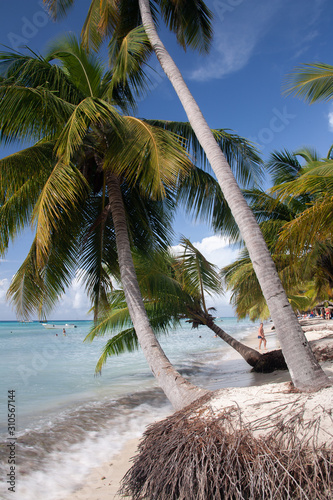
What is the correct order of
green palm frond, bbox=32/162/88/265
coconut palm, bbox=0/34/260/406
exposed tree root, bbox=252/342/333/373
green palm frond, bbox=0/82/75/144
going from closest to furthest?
green palm frond, bbox=32/162/88/265
coconut palm, bbox=0/34/260/406
green palm frond, bbox=0/82/75/144
exposed tree root, bbox=252/342/333/373

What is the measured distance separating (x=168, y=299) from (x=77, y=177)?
5048mm

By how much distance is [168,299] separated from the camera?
29.7 ft

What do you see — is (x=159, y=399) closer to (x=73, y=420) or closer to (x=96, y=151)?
(x=73, y=420)

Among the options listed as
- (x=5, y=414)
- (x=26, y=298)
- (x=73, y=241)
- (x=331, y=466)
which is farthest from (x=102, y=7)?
(x=5, y=414)

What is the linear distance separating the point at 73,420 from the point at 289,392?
5.40 m

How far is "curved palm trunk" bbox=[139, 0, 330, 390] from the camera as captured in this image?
10.00ft

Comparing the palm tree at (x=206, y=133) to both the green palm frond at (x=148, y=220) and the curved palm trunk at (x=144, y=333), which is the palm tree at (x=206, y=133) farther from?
the green palm frond at (x=148, y=220)

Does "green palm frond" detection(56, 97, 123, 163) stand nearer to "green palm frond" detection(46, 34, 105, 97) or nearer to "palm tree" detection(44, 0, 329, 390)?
"palm tree" detection(44, 0, 329, 390)

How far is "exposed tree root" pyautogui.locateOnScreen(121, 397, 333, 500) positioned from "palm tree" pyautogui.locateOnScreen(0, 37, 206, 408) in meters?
0.91

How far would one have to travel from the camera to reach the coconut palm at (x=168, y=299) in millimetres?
8312

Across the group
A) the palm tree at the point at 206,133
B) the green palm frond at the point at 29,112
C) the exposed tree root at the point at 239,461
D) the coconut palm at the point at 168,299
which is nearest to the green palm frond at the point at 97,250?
the coconut palm at the point at 168,299

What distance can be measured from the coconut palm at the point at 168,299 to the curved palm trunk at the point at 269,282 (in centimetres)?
414

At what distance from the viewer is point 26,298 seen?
20.0ft

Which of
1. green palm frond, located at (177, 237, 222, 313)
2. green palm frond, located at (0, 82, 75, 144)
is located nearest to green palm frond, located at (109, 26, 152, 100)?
green palm frond, located at (0, 82, 75, 144)
